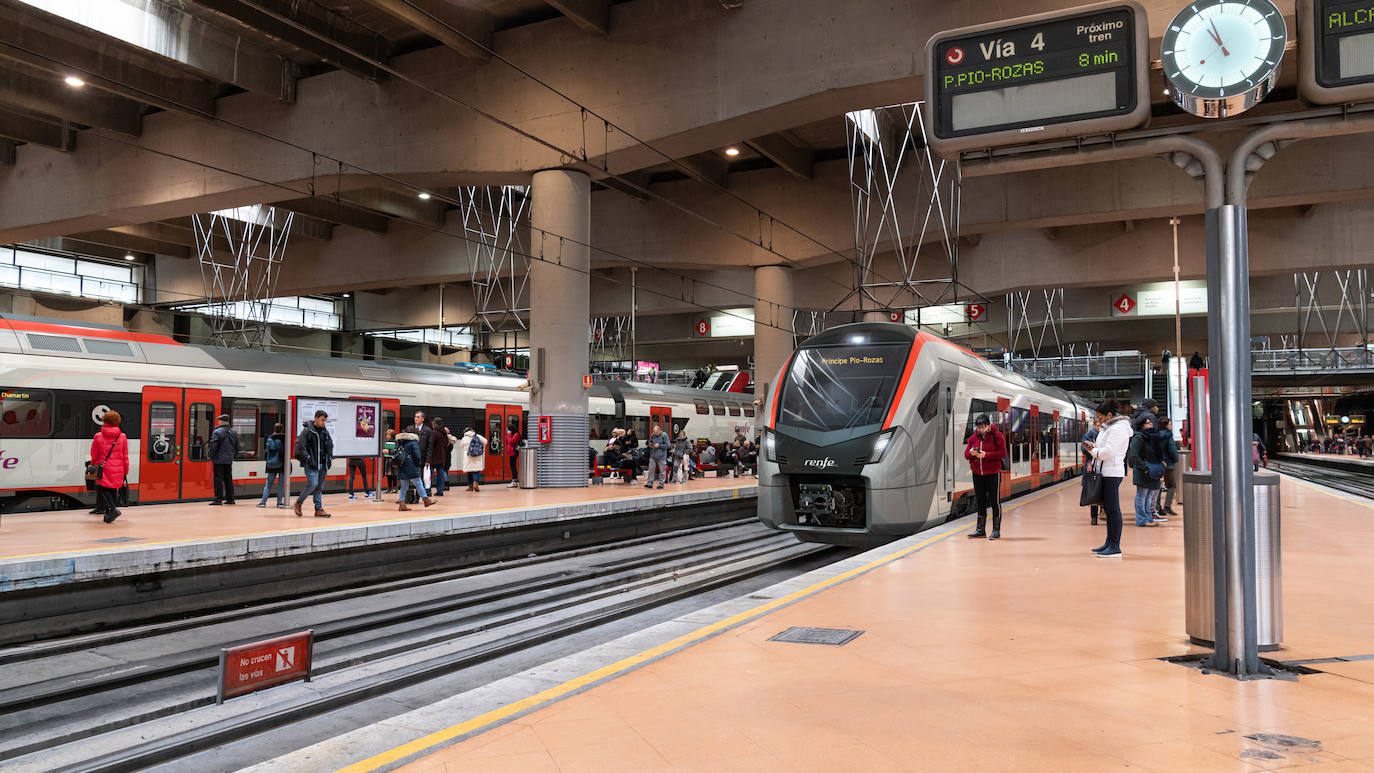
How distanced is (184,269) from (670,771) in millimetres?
35346

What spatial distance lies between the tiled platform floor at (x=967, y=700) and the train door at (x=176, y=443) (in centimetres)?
1304

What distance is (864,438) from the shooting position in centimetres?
1152

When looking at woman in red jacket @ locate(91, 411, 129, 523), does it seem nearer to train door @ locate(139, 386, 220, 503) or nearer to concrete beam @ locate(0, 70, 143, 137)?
train door @ locate(139, 386, 220, 503)

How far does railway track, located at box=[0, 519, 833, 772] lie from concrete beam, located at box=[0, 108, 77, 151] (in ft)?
56.9

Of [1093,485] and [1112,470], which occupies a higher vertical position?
[1112,470]

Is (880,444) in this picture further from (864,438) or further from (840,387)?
(840,387)

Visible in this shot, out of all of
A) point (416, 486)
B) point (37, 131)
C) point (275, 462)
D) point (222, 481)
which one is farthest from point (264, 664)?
point (37, 131)

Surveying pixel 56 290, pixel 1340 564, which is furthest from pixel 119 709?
pixel 56 290

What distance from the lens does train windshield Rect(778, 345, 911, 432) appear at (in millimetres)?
11859

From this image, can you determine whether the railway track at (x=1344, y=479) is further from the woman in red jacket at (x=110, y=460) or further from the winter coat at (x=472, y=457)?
the woman in red jacket at (x=110, y=460)

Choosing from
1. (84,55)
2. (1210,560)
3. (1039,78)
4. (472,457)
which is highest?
(84,55)

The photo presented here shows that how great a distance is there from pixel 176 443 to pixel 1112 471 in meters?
14.7

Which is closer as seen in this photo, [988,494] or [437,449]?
[988,494]

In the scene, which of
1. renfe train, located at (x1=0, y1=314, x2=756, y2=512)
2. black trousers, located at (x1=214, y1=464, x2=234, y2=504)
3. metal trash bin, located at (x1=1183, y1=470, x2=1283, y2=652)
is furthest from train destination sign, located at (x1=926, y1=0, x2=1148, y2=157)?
black trousers, located at (x1=214, y1=464, x2=234, y2=504)
